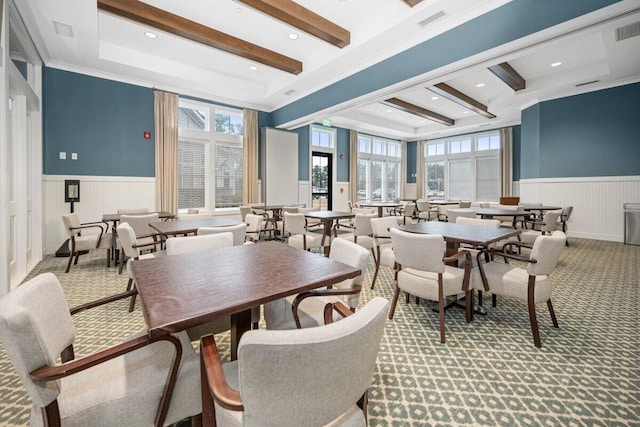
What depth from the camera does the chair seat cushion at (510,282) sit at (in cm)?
226

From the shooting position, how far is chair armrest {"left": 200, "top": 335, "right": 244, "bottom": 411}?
0.77 m

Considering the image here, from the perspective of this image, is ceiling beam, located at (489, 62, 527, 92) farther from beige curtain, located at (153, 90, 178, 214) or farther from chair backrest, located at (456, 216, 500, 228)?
beige curtain, located at (153, 90, 178, 214)

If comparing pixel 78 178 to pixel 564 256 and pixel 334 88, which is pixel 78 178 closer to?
pixel 334 88

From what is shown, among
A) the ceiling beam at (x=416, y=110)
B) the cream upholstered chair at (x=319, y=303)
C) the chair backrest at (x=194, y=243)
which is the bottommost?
the cream upholstered chair at (x=319, y=303)

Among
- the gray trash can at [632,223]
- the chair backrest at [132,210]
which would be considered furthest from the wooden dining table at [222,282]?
the gray trash can at [632,223]

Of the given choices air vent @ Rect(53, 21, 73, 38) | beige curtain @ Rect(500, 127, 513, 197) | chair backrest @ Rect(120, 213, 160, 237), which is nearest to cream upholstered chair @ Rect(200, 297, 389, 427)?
chair backrest @ Rect(120, 213, 160, 237)

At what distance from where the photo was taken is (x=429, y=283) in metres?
2.35

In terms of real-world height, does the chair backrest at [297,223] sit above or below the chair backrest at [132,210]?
below

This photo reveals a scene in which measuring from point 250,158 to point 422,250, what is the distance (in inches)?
243

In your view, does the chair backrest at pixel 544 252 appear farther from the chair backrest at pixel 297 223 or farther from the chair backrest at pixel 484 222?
the chair backrest at pixel 297 223

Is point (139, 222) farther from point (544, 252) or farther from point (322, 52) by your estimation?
point (544, 252)

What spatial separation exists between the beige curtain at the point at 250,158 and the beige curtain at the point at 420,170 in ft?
24.5

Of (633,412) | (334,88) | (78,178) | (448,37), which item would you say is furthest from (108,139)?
(633,412)

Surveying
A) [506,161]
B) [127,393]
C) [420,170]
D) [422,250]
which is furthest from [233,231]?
[420,170]
